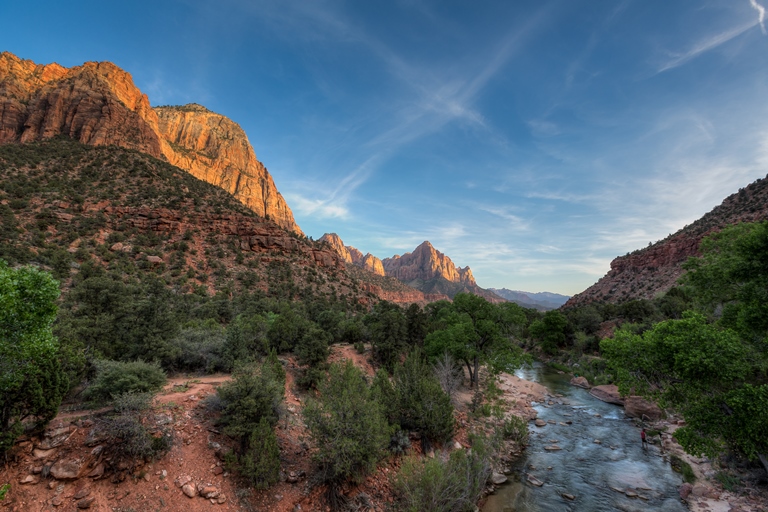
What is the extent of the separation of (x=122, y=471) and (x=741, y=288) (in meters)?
18.9

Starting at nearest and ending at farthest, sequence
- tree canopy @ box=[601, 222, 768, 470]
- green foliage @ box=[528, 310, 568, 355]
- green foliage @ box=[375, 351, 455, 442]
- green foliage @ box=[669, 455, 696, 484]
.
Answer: tree canopy @ box=[601, 222, 768, 470] < green foliage @ box=[669, 455, 696, 484] < green foliage @ box=[375, 351, 455, 442] < green foliage @ box=[528, 310, 568, 355]

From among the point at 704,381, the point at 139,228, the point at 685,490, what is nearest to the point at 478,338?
the point at 685,490

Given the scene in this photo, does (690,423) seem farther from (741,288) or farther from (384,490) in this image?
(384,490)

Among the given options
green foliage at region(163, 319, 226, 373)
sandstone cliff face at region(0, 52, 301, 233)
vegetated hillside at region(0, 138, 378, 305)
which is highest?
sandstone cliff face at region(0, 52, 301, 233)

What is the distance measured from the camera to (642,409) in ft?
62.1

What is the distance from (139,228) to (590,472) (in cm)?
5279

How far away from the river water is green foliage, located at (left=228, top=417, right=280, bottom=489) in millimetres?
7500

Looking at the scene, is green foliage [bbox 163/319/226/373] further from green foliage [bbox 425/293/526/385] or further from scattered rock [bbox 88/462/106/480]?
green foliage [bbox 425/293/526/385]

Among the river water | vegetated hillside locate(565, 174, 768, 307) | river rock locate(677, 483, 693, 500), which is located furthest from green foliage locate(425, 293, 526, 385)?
vegetated hillside locate(565, 174, 768, 307)

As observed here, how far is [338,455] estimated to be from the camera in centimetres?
866

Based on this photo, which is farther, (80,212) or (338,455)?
(80,212)

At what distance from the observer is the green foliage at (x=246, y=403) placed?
347 inches

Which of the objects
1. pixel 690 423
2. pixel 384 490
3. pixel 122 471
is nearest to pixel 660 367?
pixel 690 423

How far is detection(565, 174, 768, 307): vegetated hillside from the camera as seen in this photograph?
49625mm
